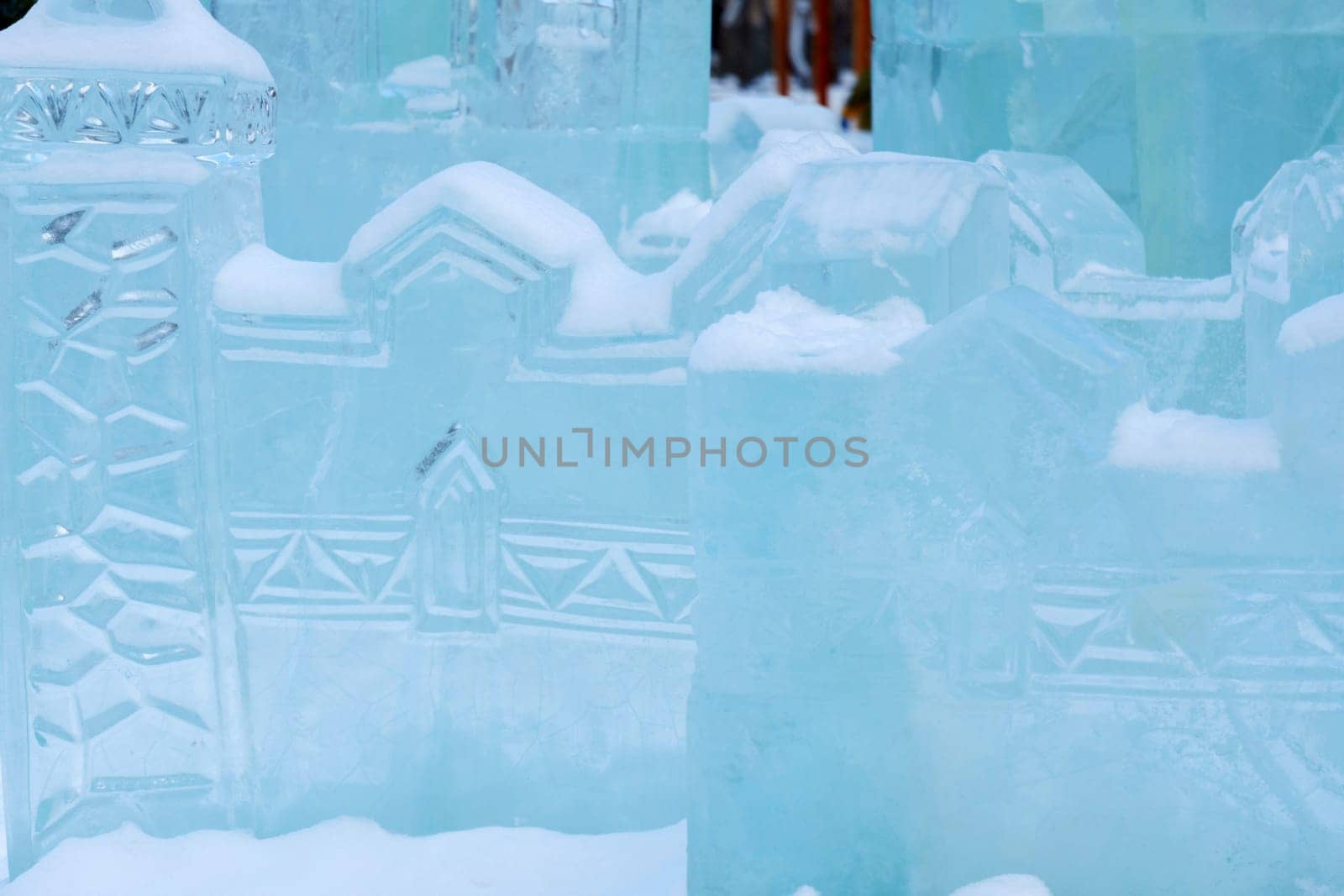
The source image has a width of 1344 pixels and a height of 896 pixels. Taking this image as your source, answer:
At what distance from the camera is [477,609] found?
2459 mm

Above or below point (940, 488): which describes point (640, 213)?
above

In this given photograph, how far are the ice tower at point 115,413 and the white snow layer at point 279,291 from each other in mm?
41

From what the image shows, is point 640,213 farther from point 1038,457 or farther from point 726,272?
point 1038,457

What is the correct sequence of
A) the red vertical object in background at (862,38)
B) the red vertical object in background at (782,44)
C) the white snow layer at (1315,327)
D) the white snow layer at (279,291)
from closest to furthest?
the white snow layer at (1315,327), the white snow layer at (279,291), the red vertical object in background at (862,38), the red vertical object in background at (782,44)

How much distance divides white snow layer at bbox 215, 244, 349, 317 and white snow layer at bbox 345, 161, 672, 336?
0.07 m

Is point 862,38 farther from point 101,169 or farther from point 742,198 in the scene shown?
point 101,169

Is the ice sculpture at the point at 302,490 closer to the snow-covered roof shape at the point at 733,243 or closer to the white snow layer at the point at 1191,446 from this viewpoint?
the snow-covered roof shape at the point at 733,243

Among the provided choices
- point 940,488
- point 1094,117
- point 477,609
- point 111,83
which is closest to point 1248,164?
point 1094,117

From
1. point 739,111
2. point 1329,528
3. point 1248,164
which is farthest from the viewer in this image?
point 739,111

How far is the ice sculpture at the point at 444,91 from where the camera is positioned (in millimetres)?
3195

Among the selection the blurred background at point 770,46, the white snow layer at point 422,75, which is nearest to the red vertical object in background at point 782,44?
the blurred background at point 770,46

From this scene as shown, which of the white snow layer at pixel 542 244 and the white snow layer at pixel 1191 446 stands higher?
the white snow layer at pixel 542 244

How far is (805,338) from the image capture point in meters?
2.01

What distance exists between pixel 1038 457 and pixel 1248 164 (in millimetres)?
1620
